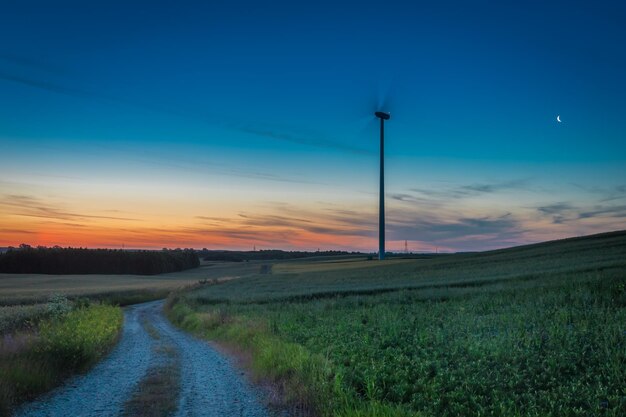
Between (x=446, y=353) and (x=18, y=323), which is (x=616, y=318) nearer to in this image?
(x=446, y=353)

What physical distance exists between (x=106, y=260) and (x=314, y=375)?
137m

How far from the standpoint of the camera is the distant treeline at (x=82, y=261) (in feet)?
403

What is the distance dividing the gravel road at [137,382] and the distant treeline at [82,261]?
120776mm

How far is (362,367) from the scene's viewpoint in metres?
12.1

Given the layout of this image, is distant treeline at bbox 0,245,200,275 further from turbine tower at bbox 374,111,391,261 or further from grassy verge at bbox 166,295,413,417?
grassy verge at bbox 166,295,413,417

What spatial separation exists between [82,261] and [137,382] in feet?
427

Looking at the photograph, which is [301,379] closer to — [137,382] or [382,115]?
[137,382]

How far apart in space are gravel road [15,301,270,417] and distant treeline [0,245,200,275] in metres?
121

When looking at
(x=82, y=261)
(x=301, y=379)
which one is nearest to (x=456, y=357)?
(x=301, y=379)

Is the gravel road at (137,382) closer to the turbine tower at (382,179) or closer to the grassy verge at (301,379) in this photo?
the grassy verge at (301,379)

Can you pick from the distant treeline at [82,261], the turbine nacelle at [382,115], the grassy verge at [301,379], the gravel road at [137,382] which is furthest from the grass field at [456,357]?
the distant treeline at [82,261]

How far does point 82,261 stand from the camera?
13050cm

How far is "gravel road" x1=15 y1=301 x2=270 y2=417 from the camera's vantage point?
11000 mm

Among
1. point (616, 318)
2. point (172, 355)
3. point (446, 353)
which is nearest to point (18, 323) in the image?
point (172, 355)
